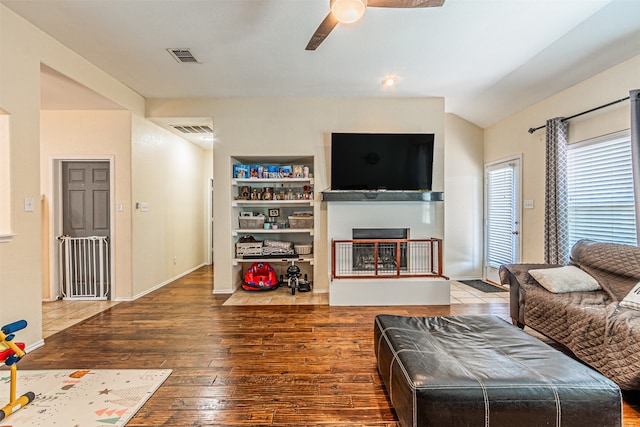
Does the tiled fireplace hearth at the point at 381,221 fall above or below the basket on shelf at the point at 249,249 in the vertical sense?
above

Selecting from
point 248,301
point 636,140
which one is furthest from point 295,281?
point 636,140

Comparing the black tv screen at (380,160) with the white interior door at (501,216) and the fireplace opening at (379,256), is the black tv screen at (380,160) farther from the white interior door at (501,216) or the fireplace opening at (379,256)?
the white interior door at (501,216)

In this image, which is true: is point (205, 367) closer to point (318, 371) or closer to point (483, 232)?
point (318, 371)

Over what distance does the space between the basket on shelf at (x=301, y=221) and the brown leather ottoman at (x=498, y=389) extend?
9.85ft

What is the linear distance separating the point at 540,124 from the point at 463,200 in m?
1.59

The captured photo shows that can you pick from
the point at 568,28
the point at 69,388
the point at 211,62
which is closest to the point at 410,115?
the point at 568,28

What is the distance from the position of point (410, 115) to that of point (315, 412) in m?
4.03

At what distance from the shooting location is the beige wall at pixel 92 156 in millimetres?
3990

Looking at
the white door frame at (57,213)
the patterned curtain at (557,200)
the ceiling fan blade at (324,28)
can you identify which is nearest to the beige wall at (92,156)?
the white door frame at (57,213)

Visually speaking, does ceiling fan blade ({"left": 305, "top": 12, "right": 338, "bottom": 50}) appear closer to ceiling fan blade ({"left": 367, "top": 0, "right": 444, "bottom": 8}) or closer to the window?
ceiling fan blade ({"left": 367, "top": 0, "right": 444, "bottom": 8})

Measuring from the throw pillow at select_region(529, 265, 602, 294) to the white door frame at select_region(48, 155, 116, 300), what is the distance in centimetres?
517

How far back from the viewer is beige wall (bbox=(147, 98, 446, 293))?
4.38 m

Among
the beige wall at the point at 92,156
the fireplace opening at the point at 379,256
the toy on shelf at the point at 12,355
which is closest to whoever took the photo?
the toy on shelf at the point at 12,355

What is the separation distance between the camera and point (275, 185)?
4984 millimetres
